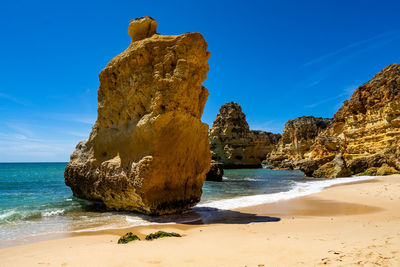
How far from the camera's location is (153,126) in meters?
8.93

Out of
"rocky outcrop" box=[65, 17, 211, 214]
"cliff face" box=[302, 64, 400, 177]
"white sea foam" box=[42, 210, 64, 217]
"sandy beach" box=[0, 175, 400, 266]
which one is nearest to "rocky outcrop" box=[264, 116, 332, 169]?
"cliff face" box=[302, 64, 400, 177]

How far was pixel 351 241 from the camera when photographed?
4.83 meters

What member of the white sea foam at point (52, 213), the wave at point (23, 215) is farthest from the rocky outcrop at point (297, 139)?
the wave at point (23, 215)

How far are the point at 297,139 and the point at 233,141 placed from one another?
18439 mm

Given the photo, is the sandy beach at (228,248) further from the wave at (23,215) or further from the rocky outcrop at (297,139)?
the rocky outcrop at (297,139)

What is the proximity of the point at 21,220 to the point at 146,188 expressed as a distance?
5.29m

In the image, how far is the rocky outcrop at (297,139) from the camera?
61.6 m

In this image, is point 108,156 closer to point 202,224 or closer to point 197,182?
point 197,182

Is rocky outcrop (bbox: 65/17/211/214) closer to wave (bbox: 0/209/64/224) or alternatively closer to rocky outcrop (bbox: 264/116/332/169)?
wave (bbox: 0/209/64/224)

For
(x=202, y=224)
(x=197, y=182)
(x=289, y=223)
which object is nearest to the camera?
(x=289, y=223)

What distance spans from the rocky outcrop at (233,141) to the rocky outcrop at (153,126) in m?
46.4

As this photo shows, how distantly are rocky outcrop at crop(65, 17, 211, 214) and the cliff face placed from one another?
23419mm

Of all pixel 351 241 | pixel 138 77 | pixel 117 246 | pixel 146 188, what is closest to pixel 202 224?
pixel 146 188

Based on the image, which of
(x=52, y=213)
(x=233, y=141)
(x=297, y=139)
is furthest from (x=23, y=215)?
(x=297, y=139)
